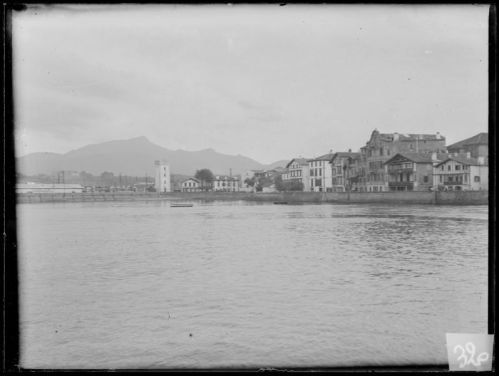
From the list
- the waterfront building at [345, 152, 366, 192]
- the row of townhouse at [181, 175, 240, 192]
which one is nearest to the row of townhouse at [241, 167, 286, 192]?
the row of townhouse at [181, 175, 240, 192]

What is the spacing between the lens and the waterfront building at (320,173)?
1427 inches

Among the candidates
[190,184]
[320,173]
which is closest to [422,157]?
[320,173]

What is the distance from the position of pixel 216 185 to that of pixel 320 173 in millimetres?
9962

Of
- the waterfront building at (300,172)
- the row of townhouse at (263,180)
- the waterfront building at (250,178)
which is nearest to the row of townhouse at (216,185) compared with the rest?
the waterfront building at (250,178)

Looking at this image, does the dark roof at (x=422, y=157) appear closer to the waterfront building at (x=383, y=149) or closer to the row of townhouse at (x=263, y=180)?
the waterfront building at (x=383, y=149)

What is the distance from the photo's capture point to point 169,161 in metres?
21.2

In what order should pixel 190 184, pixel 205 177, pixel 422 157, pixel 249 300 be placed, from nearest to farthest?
pixel 249 300, pixel 422 157, pixel 205 177, pixel 190 184

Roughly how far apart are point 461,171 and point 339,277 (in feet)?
55.9

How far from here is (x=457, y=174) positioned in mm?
22266

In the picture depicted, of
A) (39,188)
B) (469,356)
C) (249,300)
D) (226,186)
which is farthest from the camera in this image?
(226,186)

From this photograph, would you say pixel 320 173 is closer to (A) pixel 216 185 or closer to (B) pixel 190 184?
(A) pixel 216 185

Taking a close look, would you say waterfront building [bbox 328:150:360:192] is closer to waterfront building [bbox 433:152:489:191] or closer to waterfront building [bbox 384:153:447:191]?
waterfront building [bbox 384:153:447:191]

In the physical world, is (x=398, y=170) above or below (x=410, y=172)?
above

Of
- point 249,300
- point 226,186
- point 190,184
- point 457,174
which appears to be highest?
point 457,174
